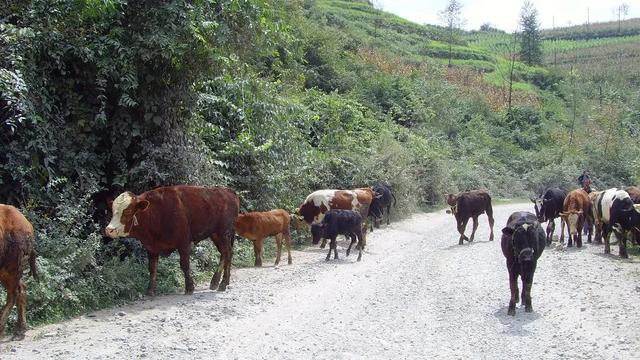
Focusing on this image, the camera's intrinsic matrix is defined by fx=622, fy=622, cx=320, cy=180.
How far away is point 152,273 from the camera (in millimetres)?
10508

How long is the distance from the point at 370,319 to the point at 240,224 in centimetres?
497

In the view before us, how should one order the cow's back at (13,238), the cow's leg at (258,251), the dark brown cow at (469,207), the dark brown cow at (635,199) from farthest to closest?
the dark brown cow at (469,207)
the dark brown cow at (635,199)
the cow's leg at (258,251)
the cow's back at (13,238)

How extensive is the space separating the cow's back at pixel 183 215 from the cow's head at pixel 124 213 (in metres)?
0.24

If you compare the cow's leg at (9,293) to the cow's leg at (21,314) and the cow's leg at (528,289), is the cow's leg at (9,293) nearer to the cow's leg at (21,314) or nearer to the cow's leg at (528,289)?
the cow's leg at (21,314)

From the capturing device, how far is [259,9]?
12.9m

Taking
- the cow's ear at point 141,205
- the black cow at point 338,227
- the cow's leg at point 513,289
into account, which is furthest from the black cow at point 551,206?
the cow's ear at point 141,205

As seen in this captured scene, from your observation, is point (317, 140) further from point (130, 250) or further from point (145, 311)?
point (145, 311)

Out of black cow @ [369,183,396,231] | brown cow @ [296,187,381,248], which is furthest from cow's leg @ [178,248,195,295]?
black cow @ [369,183,396,231]

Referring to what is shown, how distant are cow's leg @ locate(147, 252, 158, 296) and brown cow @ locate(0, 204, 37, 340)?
8.15 feet

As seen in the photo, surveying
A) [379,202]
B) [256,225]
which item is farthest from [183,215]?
[379,202]

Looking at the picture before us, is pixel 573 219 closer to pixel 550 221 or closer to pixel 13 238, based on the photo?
pixel 550 221

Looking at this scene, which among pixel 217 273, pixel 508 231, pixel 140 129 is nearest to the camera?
pixel 508 231

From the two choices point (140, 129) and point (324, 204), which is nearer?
point (140, 129)

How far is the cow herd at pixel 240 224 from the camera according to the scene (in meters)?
8.08
